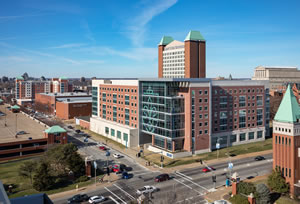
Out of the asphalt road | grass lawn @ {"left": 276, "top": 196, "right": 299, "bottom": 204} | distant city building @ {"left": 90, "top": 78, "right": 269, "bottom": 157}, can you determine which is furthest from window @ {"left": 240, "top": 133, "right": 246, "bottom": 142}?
grass lawn @ {"left": 276, "top": 196, "right": 299, "bottom": 204}

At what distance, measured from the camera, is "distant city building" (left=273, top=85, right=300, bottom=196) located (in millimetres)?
47375

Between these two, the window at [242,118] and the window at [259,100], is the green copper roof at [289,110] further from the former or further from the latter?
the window at [259,100]

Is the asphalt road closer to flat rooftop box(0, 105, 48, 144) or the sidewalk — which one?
the sidewalk

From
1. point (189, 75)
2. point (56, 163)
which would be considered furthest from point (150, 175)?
point (189, 75)

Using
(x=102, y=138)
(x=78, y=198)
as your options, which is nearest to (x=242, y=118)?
(x=102, y=138)

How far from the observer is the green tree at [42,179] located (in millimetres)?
49250

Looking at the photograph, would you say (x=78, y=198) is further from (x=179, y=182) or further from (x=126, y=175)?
(x=179, y=182)

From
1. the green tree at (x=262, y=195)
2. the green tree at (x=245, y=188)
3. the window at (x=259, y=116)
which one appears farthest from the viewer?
the window at (x=259, y=116)

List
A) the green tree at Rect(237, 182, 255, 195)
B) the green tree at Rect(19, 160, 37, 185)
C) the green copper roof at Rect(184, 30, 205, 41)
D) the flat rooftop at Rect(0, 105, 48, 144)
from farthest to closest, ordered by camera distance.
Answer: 1. the green copper roof at Rect(184, 30, 205, 41)
2. the flat rooftop at Rect(0, 105, 48, 144)
3. the green tree at Rect(19, 160, 37, 185)
4. the green tree at Rect(237, 182, 255, 195)

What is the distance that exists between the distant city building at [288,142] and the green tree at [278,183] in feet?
5.14

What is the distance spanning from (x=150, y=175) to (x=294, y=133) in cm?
2945

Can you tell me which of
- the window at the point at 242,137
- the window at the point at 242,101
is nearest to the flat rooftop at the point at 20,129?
the window at the point at 242,137

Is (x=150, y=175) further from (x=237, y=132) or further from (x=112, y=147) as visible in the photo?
(x=237, y=132)

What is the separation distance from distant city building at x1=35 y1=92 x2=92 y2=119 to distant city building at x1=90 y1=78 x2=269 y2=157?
4634 centimetres
